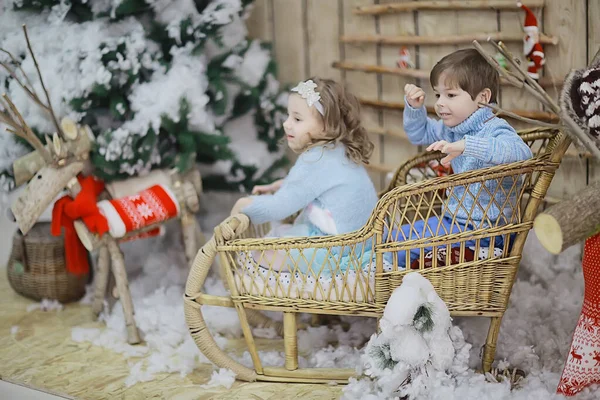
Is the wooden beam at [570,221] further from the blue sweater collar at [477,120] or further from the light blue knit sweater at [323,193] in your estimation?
the light blue knit sweater at [323,193]

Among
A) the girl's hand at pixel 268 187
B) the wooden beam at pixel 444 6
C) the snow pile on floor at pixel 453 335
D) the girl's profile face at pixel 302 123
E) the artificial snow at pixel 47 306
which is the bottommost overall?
the artificial snow at pixel 47 306

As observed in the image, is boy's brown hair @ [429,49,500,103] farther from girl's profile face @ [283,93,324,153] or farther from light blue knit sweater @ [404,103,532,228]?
girl's profile face @ [283,93,324,153]

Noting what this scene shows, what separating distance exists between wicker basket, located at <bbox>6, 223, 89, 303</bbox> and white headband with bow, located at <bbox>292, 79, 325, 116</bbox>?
137cm

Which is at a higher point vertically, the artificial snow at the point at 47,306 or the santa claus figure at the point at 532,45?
the santa claus figure at the point at 532,45

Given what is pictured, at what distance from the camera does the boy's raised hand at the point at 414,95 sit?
2.40m

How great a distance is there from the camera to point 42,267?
3252 mm

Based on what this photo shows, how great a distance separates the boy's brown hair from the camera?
2.21m

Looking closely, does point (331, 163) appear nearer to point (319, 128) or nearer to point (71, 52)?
point (319, 128)

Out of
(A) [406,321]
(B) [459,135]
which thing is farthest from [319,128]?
(A) [406,321]

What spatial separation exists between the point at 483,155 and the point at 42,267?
2.01 meters

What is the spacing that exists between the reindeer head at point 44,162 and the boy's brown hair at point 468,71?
142cm

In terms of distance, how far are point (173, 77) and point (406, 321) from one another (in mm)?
1474

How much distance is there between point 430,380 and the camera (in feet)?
7.03

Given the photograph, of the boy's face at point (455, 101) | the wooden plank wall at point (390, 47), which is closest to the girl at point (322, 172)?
the boy's face at point (455, 101)
